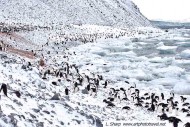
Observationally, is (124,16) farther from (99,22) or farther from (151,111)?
(151,111)

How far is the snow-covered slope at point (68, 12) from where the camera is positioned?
356ft

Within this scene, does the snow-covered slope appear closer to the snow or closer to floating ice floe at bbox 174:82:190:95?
the snow

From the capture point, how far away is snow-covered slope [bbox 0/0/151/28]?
109 m

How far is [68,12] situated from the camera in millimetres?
137000

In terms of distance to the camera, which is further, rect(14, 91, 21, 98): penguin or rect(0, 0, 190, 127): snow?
rect(14, 91, 21, 98): penguin

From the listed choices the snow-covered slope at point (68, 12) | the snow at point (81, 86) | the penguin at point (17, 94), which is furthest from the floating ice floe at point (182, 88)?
the snow-covered slope at point (68, 12)

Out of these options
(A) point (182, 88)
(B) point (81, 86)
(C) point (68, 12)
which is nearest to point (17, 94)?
(B) point (81, 86)

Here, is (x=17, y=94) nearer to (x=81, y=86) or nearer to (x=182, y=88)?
(x=81, y=86)

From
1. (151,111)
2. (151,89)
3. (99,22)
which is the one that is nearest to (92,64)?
(151,89)

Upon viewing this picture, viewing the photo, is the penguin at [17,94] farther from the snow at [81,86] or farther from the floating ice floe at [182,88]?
the floating ice floe at [182,88]

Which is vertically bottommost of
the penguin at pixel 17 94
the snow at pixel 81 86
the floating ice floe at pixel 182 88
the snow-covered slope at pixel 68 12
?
the floating ice floe at pixel 182 88

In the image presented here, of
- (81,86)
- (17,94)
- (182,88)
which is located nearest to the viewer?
(17,94)

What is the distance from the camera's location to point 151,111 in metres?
20.2

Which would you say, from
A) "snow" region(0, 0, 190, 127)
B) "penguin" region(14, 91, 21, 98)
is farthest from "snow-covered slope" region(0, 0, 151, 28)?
"penguin" region(14, 91, 21, 98)
